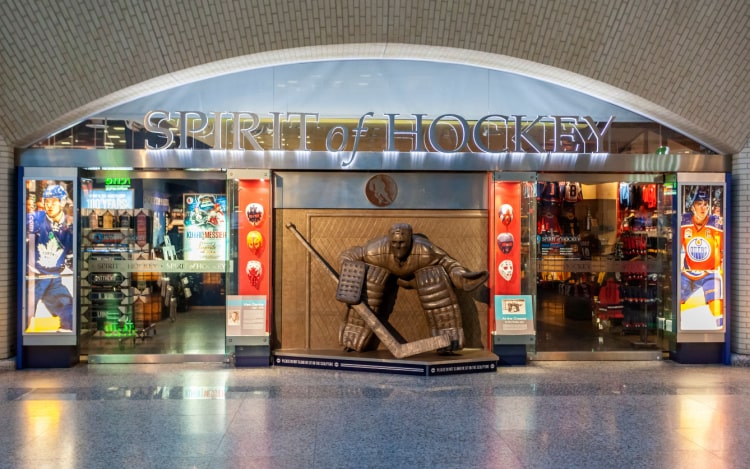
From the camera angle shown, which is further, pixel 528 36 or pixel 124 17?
pixel 528 36

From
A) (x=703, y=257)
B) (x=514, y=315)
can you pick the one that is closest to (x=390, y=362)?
(x=514, y=315)

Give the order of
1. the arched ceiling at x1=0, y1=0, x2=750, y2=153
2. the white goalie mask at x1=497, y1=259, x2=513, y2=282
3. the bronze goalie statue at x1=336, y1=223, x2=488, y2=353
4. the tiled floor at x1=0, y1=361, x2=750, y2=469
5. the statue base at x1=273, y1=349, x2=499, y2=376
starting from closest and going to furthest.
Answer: the tiled floor at x1=0, y1=361, x2=750, y2=469, the arched ceiling at x1=0, y1=0, x2=750, y2=153, the statue base at x1=273, y1=349, x2=499, y2=376, the bronze goalie statue at x1=336, y1=223, x2=488, y2=353, the white goalie mask at x1=497, y1=259, x2=513, y2=282

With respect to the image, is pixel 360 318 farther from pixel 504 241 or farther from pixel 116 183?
pixel 116 183

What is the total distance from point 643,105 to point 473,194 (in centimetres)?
Answer: 260

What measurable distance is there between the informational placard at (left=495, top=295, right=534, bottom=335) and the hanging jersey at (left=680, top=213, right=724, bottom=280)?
2284 millimetres

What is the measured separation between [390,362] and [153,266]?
11.7 feet

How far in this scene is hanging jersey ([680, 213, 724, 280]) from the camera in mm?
8914

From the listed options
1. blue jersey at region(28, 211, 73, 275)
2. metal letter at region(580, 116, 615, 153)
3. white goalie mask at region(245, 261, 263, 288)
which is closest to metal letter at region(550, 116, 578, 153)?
metal letter at region(580, 116, 615, 153)

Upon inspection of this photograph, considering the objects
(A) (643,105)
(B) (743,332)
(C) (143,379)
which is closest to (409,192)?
(A) (643,105)

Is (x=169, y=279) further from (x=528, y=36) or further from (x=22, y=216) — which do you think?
(x=528, y=36)

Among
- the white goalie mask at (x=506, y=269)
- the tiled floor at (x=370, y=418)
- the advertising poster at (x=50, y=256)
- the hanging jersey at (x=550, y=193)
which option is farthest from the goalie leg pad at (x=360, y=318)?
the advertising poster at (x=50, y=256)

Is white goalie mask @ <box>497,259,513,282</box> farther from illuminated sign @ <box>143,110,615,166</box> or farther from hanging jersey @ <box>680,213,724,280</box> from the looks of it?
hanging jersey @ <box>680,213,724,280</box>

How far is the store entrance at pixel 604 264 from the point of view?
923cm

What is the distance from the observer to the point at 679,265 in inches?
352
